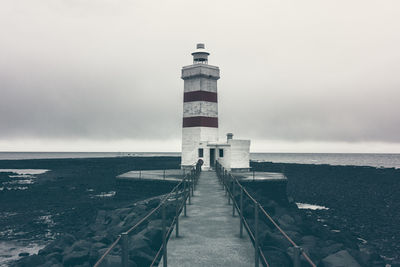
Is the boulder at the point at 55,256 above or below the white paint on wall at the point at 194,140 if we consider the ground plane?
below

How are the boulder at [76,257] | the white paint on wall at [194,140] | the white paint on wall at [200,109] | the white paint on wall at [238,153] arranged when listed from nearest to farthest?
1. the boulder at [76,257]
2. the white paint on wall at [200,109]
3. the white paint on wall at [194,140]
4. the white paint on wall at [238,153]

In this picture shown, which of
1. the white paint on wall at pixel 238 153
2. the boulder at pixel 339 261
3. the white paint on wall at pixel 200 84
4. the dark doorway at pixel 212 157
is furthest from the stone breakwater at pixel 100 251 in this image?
the white paint on wall at pixel 200 84

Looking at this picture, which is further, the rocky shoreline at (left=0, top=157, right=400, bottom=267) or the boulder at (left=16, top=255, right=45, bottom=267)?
the boulder at (left=16, top=255, right=45, bottom=267)

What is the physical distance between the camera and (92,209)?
18.9 metres

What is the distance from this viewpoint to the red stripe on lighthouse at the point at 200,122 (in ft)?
73.4

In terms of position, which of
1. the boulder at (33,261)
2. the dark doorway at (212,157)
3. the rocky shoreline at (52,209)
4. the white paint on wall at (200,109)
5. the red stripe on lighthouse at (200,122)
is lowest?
the rocky shoreline at (52,209)

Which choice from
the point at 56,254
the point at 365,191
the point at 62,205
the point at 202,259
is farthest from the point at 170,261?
the point at 365,191

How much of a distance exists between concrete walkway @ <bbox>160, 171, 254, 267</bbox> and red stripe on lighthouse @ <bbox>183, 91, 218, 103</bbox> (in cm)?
1292

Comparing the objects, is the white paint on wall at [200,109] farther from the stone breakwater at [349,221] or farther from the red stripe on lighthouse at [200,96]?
the stone breakwater at [349,221]

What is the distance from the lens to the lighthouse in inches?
883

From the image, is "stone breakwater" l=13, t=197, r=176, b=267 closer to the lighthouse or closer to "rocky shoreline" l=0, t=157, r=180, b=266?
"rocky shoreline" l=0, t=157, r=180, b=266

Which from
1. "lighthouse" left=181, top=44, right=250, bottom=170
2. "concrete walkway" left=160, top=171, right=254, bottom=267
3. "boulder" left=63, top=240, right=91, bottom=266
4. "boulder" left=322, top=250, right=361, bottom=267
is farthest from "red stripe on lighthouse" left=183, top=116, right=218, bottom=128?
"boulder" left=322, top=250, right=361, bottom=267

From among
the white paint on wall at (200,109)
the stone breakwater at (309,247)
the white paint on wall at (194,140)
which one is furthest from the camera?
the white paint on wall at (194,140)

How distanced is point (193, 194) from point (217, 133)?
11.1 meters
